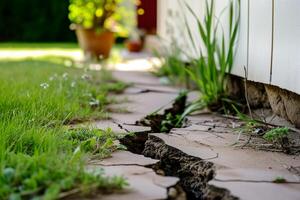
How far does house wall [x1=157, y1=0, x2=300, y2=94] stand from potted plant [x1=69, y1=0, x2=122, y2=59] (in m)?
3.24

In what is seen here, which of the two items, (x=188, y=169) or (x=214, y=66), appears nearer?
(x=188, y=169)

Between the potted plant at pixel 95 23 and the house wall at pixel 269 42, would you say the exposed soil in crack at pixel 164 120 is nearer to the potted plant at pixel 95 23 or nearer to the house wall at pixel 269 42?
the house wall at pixel 269 42

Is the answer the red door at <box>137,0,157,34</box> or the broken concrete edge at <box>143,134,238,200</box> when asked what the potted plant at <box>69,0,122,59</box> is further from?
the broken concrete edge at <box>143,134,238,200</box>

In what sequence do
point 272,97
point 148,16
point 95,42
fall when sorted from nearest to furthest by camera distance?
1. point 272,97
2. point 95,42
3. point 148,16

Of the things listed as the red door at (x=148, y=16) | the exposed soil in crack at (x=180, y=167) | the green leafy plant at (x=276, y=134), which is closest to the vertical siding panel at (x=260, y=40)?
the green leafy plant at (x=276, y=134)

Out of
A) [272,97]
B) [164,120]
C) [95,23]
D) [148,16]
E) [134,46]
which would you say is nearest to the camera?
[272,97]

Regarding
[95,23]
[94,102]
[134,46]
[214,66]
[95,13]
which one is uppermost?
[95,13]

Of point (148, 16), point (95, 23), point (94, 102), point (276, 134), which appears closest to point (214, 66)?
point (94, 102)

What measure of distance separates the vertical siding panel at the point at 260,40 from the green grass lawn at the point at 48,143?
749 millimetres

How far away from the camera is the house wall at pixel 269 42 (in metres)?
1.99

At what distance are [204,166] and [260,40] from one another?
0.86m

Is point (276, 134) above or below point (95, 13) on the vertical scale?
below

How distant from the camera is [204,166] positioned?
5.63 feet

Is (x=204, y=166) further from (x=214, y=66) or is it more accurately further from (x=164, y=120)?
(x=214, y=66)
